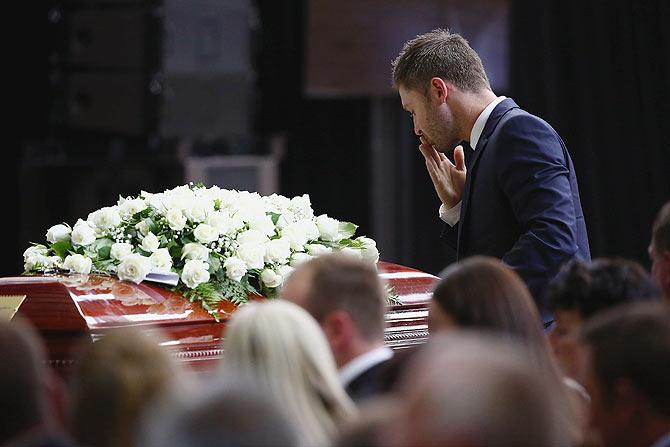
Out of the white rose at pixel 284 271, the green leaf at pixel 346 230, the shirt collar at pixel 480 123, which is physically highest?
the shirt collar at pixel 480 123

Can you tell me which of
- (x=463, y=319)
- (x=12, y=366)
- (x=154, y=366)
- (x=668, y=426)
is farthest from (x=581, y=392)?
(x=12, y=366)

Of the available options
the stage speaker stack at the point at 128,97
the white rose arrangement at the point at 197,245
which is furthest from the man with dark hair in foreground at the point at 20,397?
the stage speaker stack at the point at 128,97

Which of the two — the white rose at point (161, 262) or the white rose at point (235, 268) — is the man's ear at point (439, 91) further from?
the white rose at point (161, 262)

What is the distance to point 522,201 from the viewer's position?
11.8 feet

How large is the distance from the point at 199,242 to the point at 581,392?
1469mm

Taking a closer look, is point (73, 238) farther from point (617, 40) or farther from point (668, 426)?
point (617, 40)

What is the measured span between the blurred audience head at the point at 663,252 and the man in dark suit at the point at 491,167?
490 mm

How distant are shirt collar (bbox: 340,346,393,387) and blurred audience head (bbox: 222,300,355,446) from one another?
33 centimetres

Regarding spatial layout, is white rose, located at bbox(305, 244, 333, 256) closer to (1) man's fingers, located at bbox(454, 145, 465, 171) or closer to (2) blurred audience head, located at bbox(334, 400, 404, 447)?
(1) man's fingers, located at bbox(454, 145, 465, 171)

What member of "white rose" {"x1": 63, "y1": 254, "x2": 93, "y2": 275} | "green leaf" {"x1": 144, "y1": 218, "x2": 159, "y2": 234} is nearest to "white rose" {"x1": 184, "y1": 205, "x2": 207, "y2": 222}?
"green leaf" {"x1": 144, "y1": 218, "x2": 159, "y2": 234}

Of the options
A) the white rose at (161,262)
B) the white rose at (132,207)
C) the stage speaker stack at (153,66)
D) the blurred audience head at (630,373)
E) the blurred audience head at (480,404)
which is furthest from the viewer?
the stage speaker stack at (153,66)

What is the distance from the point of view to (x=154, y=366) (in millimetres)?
1904

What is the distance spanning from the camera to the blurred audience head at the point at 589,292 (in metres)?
2.62

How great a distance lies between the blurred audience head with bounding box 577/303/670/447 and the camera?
1.97 m
